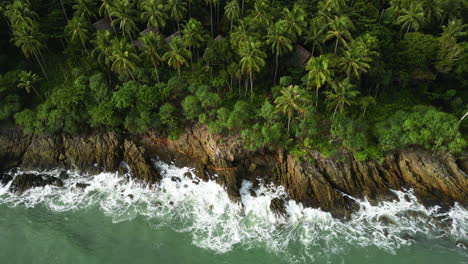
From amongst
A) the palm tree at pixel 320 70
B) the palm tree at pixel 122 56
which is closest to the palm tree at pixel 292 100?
the palm tree at pixel 320 70

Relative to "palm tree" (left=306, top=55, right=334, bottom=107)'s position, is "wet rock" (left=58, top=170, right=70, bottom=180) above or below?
below

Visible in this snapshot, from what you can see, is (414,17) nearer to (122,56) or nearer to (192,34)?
(192,34)

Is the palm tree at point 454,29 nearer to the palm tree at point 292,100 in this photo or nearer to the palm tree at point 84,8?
the palm tree at point 292,100

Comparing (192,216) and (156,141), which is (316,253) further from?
(156,141)

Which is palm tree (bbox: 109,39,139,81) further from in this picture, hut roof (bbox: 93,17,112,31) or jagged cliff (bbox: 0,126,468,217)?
hut roof (bbox: 93,17,112,31)

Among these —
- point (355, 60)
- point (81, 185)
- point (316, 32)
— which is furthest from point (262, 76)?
point (81, 185)

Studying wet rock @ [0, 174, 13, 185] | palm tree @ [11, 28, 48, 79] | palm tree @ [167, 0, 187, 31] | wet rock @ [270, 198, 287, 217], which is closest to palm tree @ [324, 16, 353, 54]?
palm tree @ [167, 0, 187, 31]

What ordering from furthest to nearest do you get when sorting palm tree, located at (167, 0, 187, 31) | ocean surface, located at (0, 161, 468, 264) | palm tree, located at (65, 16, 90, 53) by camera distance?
1. palm tree, located at (167, 0, 187, 31)
2. palm tree, located at (65, 16, 90, 53)
3. ocean surface, located at (0, 161, 468, 264)

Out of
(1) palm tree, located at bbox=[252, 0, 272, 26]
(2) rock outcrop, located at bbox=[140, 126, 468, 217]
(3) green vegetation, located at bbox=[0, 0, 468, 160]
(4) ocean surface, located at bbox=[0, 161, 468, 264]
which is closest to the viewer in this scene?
(4) ocean surface, located at bbox=[0, 161, 468, 264]
